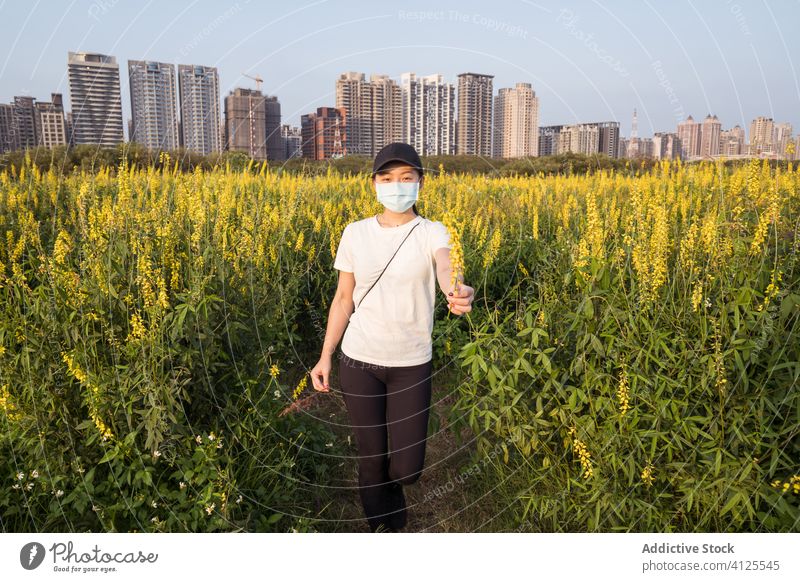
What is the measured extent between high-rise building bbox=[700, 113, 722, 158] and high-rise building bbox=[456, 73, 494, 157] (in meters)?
2.11

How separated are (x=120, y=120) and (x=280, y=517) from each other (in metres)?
3.93

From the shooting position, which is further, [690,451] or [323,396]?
[323,396]

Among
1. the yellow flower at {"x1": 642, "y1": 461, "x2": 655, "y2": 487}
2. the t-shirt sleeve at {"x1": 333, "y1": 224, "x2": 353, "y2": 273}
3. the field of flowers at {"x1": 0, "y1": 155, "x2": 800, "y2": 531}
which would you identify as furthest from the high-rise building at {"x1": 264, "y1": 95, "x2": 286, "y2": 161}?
the yellow flower at {"x1": 642, "y1": 461, "x2": 655, "y2": 487}

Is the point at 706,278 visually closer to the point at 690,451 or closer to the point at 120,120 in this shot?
the point at 690,451

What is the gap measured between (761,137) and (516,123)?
80.4 inches

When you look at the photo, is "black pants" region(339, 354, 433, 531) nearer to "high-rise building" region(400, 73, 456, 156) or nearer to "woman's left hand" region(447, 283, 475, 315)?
"woman's left hand" region(447, 283, 475, 315)

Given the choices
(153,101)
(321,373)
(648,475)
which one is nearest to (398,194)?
(321,373)

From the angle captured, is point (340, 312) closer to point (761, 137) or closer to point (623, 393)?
point (623, 393)

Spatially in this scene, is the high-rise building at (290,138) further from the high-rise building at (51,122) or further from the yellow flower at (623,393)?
the yellow flower at (623,393)

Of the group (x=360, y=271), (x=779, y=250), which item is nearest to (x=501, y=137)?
(x=779, y=250)

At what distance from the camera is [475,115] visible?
5695 millimetres

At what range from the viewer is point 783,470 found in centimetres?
301

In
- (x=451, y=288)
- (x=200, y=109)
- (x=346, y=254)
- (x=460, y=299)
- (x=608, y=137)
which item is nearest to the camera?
(x=460, y=299)

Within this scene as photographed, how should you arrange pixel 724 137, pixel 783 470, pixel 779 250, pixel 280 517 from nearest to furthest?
1. pixel 783 470
2. pixel 280 517
3. pixel 779 250
4. pixel 724 137
